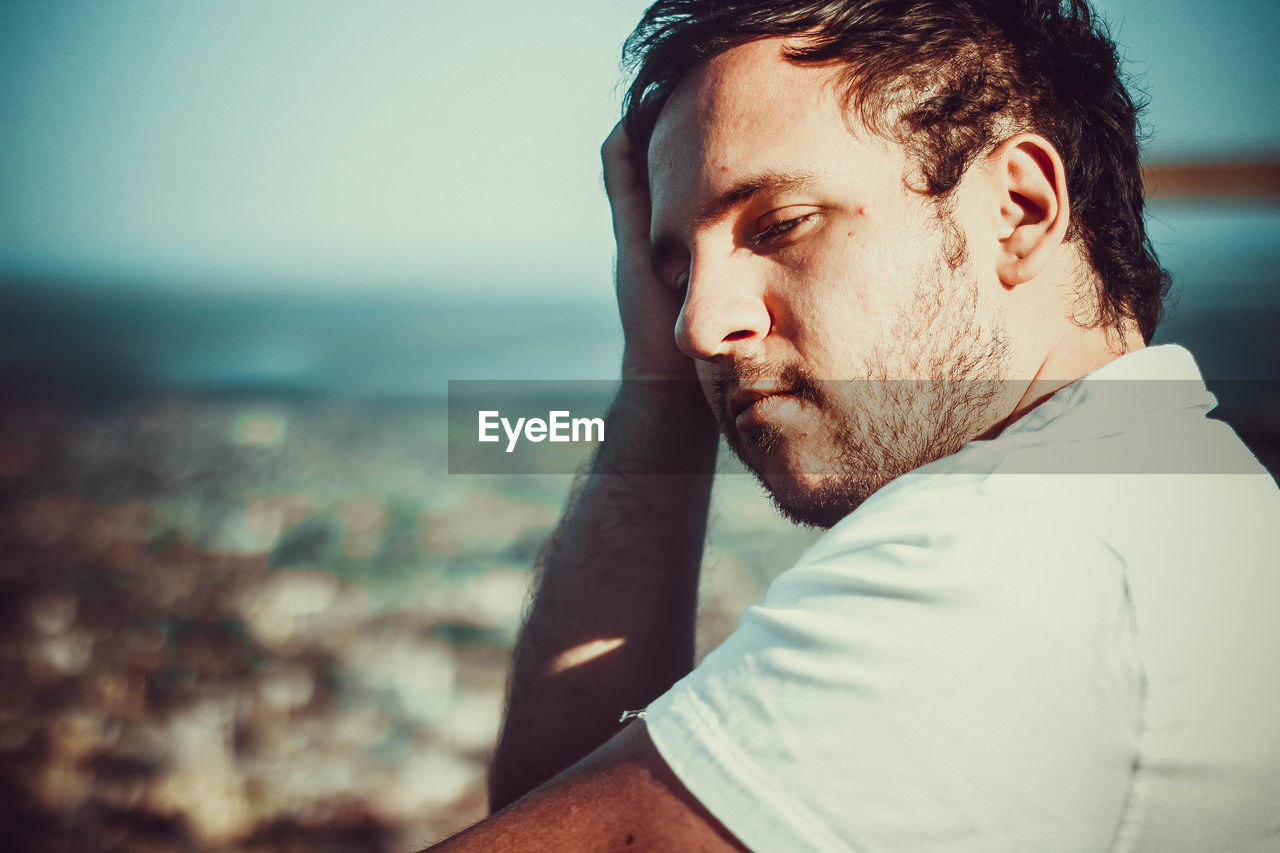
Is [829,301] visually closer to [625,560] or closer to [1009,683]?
[1009,683]

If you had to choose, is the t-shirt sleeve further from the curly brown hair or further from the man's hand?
the man's hand

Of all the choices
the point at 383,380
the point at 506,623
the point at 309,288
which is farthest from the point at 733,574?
the point at 309,288

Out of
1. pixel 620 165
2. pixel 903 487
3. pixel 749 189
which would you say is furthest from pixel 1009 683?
pixel 620 165

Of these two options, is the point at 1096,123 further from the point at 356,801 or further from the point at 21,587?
the point at 21,587

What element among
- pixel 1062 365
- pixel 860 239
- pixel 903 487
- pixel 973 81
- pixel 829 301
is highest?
pixel 973 81

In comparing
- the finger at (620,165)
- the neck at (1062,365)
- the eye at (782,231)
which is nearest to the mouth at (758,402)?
the eye at (782,231)

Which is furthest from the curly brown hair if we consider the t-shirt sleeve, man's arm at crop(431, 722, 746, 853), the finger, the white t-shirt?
man's arm at crop(431, 722, 746, 853)
